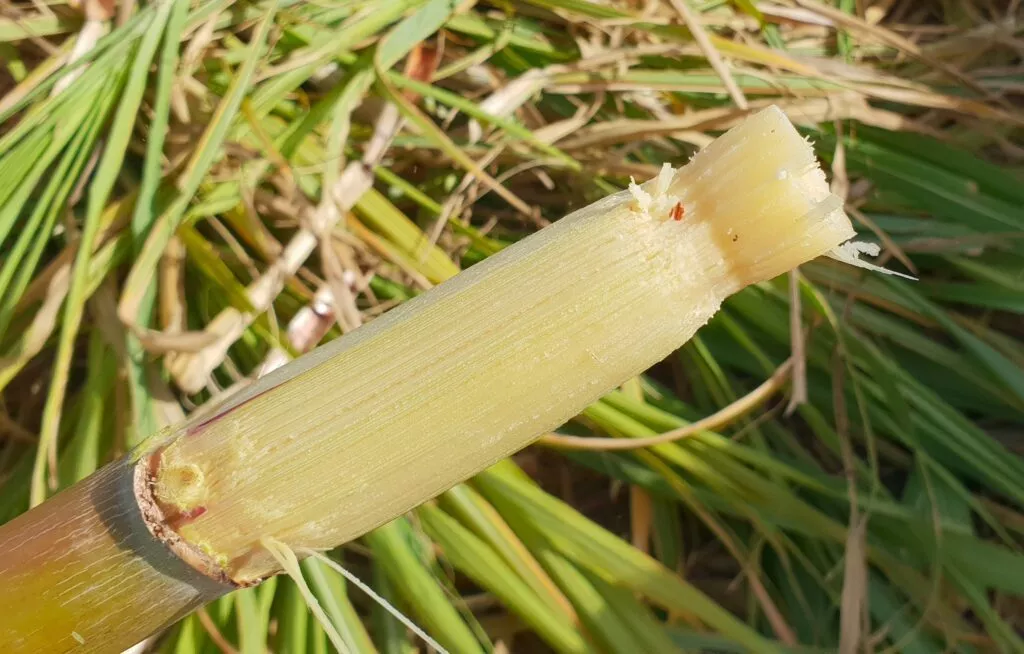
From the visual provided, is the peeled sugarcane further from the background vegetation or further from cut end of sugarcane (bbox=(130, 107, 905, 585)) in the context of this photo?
the background vegetation

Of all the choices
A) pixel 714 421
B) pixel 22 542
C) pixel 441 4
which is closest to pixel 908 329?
pixel 714 421

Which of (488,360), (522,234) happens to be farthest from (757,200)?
(522,234)

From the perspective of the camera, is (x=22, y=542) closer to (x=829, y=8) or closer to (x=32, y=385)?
(x=32, y=385)

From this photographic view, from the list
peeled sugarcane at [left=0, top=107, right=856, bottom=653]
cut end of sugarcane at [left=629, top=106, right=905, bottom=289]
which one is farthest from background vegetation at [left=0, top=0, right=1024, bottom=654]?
cut end of sugarcane at [left=629, top=106, right=905, bottom=289]

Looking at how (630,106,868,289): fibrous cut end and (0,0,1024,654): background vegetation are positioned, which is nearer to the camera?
(630,106,868,289): fibrous cut end

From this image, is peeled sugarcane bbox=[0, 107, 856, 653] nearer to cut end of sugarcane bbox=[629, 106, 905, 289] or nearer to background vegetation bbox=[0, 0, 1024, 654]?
cut end of sugarcane bbox=[629, 106, 905, 289]

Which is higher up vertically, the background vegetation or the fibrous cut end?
the fibrous cut end

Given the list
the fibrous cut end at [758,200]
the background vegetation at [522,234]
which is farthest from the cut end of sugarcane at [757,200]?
the background vegetation at [522,234]
